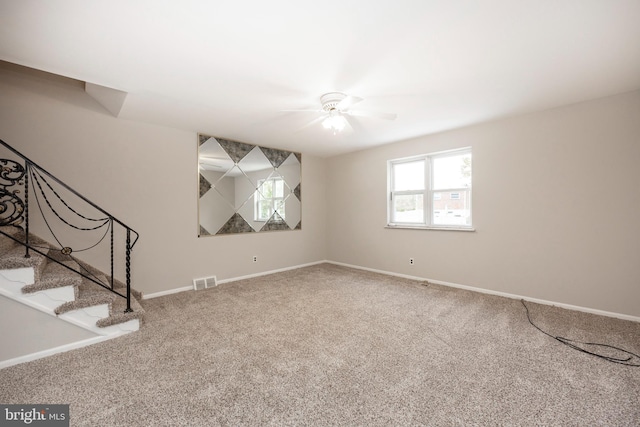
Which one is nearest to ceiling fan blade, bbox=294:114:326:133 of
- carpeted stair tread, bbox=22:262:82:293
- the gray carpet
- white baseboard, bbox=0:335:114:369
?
the gray carpet

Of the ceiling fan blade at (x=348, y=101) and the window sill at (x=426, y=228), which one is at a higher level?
the ceiling fan blade at (x=348, y=101)

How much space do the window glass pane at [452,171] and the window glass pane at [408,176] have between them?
0.24m

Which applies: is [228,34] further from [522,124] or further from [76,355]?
[522,124]

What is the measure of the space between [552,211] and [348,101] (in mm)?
2810

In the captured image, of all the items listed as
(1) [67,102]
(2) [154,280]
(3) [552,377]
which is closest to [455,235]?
(3) [552,377]

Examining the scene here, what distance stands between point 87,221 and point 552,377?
482 cm

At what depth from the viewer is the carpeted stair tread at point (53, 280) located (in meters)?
2.19

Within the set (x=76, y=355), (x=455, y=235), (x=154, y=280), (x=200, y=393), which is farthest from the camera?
(x=455, y=235)

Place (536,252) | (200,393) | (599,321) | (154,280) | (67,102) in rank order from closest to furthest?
(200,393) < (599,321) < (67,102) < (536,252) < (154,280)

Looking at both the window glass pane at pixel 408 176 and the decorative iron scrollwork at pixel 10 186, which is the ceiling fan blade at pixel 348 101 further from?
the decorative iron scrollwork at pixel 10 186

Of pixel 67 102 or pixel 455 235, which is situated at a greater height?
pixel 67 102

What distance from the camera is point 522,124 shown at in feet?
11.4

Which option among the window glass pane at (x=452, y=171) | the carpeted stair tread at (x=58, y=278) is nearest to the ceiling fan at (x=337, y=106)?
the window glass pane at (x=452, y=171)

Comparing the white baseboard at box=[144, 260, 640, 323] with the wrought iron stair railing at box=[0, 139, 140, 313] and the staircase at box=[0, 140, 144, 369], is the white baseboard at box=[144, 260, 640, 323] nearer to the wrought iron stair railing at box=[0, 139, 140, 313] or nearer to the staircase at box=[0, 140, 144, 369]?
the wrought iron stair railing at box=[0, 139, 140, 313]
